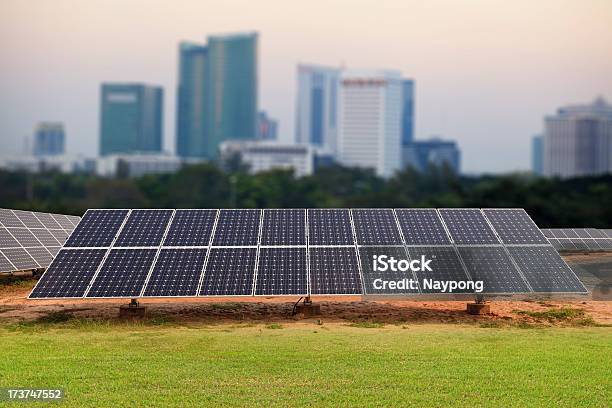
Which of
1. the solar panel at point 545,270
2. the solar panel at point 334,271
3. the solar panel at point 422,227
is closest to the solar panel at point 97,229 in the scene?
the solar panel at point 334,271

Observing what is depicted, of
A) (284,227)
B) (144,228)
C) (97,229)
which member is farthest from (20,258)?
(284,227)

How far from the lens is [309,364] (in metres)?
18.3

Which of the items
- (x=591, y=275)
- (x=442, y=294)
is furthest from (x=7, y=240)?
(x=591, y=275)

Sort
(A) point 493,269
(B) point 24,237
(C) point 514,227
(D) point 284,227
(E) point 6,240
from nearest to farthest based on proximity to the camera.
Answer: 1. (A) point 493,269
2. (D) point 284,227
3. (C) point 514,227
4. (E) point 6,240
5. (B) point 24,237

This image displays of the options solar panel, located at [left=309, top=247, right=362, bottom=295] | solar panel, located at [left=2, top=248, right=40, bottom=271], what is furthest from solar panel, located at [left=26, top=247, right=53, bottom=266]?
solar panel, located at [left=309, top=247, right=362, bottom=295]

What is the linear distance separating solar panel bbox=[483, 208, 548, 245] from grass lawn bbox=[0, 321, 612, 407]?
392cm

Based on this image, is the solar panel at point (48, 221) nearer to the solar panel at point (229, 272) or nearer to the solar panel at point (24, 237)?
the solar panel at point (24, 237)

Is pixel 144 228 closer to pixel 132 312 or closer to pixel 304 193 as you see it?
pixel 132 312

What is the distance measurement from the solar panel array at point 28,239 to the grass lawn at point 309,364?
25.8 feet

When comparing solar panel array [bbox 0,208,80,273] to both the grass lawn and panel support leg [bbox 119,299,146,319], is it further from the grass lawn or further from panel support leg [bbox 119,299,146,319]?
the grass lawn

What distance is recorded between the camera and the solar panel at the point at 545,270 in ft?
76.4

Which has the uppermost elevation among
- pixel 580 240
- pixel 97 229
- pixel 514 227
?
pixel 514 227

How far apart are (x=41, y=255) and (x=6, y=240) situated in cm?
144

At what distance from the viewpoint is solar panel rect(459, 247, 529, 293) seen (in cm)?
2355
